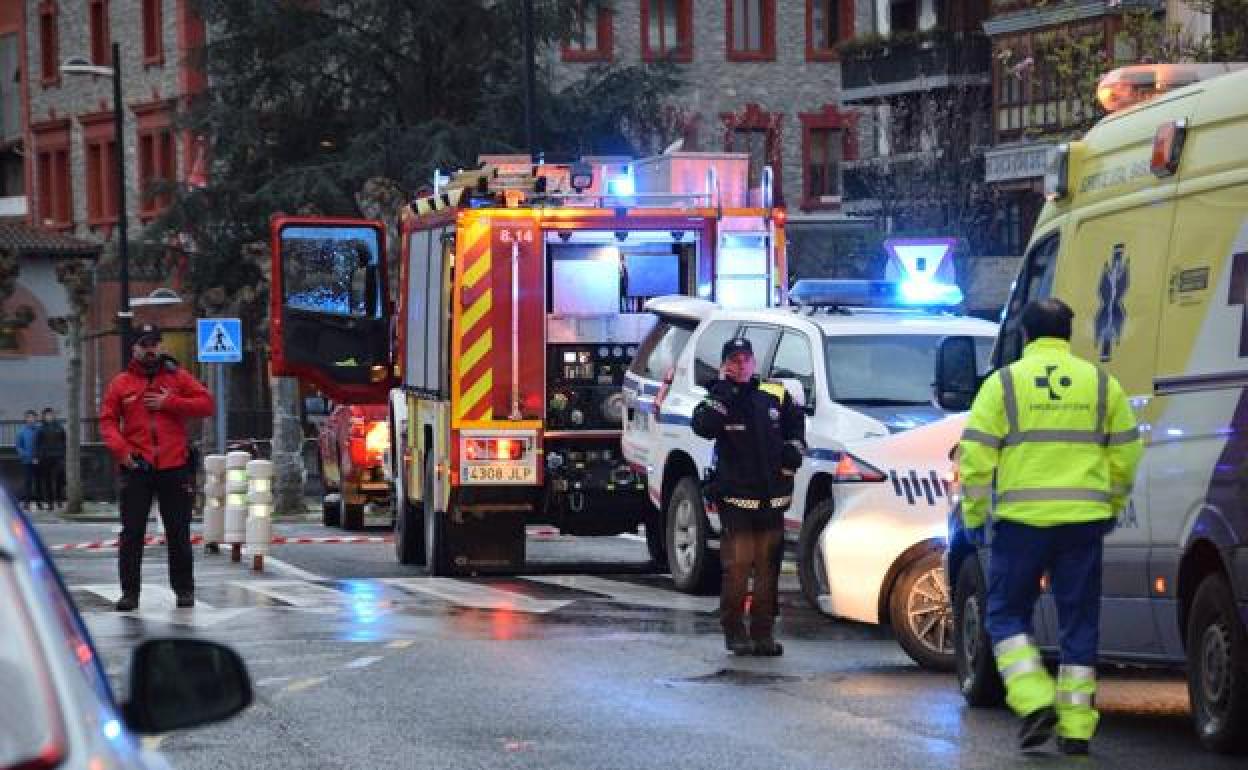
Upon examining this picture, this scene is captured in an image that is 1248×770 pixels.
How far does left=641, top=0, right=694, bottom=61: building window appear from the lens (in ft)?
226

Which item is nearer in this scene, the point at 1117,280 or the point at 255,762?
the point at 255,762

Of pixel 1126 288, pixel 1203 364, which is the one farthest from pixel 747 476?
pixel 1203 364

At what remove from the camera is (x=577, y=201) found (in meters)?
22.7

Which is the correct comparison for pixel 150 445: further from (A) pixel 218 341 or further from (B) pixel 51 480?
(B) pixel 51 480

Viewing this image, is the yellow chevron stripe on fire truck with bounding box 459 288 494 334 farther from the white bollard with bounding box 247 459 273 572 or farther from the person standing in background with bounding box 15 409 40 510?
the person standing in background with bounding box 15 409 40 510

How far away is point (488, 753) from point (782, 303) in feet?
38.5

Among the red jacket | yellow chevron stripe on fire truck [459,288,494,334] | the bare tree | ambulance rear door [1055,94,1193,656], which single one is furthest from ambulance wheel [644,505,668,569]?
the bare tree

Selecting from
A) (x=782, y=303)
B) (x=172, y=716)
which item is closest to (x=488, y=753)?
(x=172, y=716)

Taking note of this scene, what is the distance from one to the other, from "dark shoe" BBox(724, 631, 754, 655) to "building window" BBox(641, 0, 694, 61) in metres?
54.1

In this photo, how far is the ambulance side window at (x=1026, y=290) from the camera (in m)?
12.8

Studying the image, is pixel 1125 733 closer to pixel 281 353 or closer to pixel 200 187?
pixel 281 353

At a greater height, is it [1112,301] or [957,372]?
[1112,301]

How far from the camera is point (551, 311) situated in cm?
2242

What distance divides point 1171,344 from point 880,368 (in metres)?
7.71
